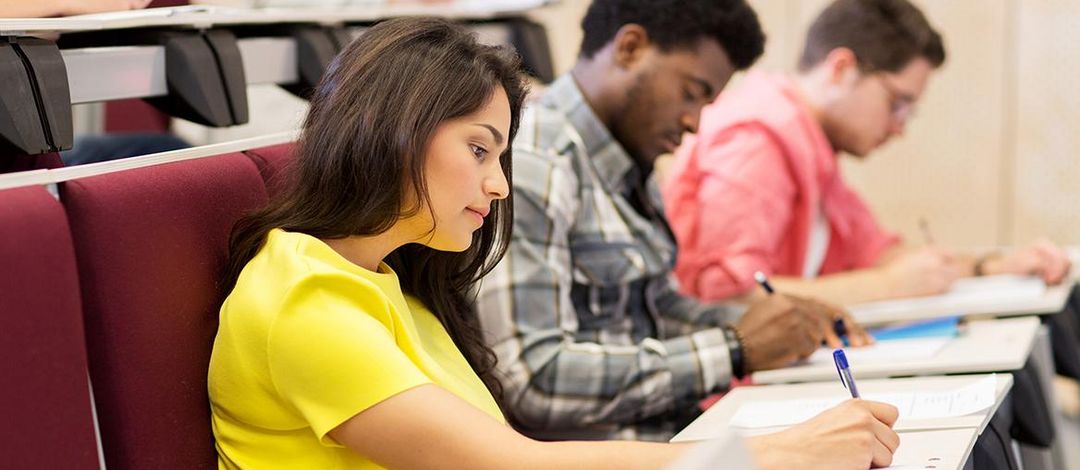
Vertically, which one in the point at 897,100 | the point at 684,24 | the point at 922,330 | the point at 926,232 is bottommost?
the point at 926,232

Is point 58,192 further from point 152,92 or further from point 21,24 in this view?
point 152,92

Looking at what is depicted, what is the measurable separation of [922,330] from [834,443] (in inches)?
39.7

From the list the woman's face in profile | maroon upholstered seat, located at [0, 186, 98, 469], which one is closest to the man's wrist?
the woman's face in profile

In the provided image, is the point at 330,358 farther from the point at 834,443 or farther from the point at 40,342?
the point at 834,443

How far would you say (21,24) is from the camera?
1125 mm

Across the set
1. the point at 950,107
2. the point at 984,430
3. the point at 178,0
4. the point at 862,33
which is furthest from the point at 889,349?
the point at 950,107

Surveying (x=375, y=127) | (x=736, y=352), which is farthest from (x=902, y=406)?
(x=375, y=127)

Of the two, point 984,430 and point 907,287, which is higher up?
point 984,430

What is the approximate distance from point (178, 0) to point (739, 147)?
1.15m

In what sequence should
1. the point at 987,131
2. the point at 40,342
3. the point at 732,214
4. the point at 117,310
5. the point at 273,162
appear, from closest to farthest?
the point at 40,342 → the point at 117,310 → the point at 273,162 → the point at 732,214 → the point at 987,131

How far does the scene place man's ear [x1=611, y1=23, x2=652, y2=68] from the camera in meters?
1.90

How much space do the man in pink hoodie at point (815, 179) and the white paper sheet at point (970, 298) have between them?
0.04m

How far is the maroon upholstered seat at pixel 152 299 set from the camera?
3.48ft

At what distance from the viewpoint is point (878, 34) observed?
2.63 metres
